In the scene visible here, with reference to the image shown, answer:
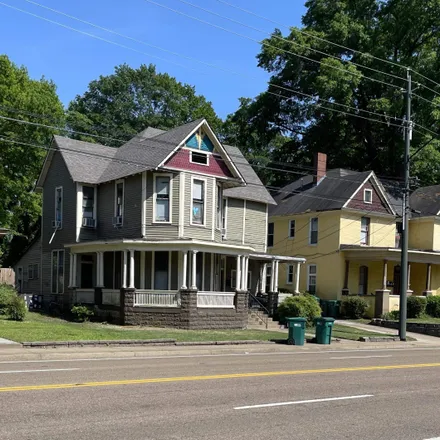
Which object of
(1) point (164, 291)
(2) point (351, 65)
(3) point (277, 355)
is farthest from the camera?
(2) point (351, 65)

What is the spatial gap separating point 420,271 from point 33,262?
26652 millimetres

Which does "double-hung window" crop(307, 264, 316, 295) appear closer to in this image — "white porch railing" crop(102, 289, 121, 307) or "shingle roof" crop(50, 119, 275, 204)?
"shingle roof" crop(50, 119, 275, 204)

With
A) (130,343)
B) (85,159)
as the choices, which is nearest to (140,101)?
(85,159)

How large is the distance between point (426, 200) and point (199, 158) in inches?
940

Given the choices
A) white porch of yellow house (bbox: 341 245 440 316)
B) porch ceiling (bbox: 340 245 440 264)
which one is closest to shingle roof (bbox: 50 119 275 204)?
porch ceiling (bbox: 340 245 440 264)

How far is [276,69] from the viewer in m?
57.7

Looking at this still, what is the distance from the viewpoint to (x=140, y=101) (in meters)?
67.0

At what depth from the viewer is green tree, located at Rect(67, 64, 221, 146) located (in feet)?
215

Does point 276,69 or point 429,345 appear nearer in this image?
point 429,345

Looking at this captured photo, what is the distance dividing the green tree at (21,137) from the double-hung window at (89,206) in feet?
27.1

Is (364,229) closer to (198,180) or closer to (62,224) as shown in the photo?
(198,180)

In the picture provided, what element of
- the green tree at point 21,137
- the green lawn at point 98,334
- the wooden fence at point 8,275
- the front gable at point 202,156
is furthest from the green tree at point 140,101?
the green lawn at point 98,334

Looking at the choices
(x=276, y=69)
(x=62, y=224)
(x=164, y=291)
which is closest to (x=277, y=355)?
(x=164, y=291)

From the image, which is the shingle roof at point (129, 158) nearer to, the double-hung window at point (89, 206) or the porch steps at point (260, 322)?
the double-hung window at point (89, 206)
